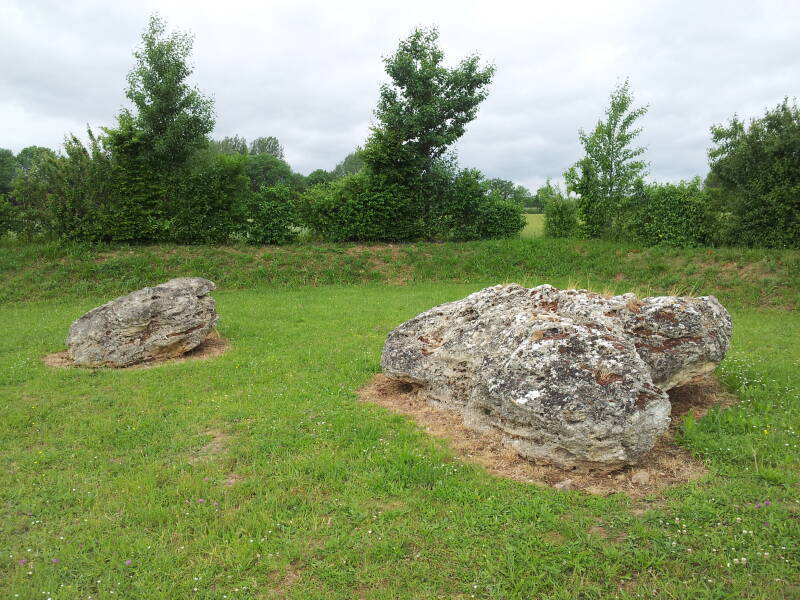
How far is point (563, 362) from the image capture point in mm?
5996

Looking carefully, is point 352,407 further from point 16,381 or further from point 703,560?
point 16,381

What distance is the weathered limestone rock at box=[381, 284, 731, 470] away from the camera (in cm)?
557

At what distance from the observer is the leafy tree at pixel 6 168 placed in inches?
2174

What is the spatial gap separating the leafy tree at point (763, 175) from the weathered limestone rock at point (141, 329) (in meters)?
21.5

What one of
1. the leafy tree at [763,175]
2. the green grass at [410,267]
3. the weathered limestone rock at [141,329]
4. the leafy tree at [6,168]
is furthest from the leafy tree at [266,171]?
the weathered limestone rock at [141,329]

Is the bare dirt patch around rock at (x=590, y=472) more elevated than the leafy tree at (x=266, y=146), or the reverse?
the leafy tree at (x=266, y=146)

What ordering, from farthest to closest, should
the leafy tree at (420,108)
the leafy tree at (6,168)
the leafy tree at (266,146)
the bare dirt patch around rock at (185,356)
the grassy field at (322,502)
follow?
the leafy tree at (266,146) < the leafy tree at (6,168) < the leafy tree at (420,108) < the bare dirt patch around rock at (185,356) < the grassy field at (322,502)

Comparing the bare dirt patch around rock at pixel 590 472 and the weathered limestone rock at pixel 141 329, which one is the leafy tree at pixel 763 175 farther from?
the weathered limestone rock at pixel 141 329

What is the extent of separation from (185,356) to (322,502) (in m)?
7.45

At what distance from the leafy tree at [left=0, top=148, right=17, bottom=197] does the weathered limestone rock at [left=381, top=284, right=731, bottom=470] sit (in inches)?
2570

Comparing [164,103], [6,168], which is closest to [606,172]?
[164,103]

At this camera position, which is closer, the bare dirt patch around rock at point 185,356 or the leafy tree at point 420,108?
the bare dirt patch around rock at point 185,356

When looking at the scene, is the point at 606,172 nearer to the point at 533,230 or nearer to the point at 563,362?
the point at 533,230

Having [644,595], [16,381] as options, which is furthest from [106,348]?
[644,595]
